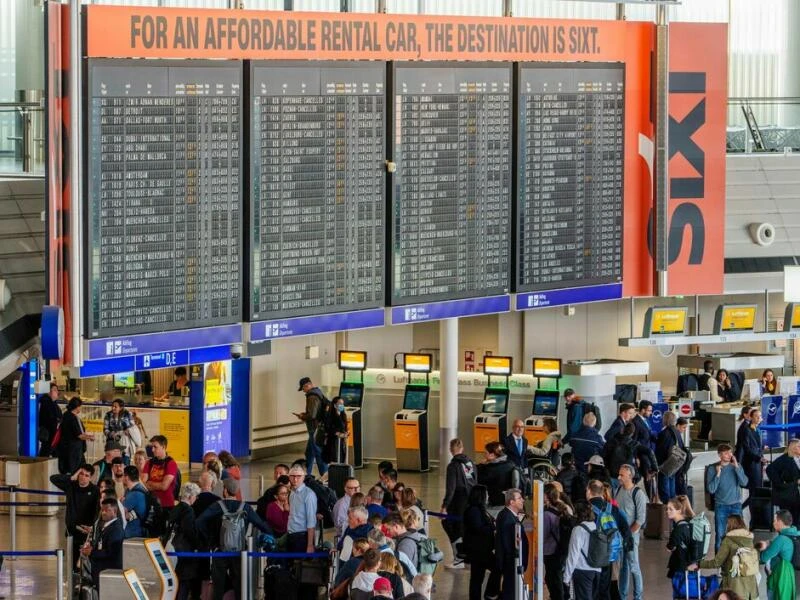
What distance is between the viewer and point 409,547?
12.9 metres

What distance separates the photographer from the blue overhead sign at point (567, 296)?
16984mm

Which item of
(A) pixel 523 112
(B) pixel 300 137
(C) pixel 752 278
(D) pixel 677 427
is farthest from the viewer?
(C) pixel 752 278

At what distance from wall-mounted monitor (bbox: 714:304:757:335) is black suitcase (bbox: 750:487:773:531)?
5552 mm

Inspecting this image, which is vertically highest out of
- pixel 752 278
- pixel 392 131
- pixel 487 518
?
pixel 392 131

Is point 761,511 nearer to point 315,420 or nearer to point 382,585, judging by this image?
point 315,420

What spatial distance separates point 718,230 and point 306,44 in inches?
252

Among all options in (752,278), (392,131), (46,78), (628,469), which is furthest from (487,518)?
(752,278)

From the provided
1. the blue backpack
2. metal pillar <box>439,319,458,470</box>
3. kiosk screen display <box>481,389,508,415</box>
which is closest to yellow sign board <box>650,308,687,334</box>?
kiosk screen display <box>481,389,508,415</box>

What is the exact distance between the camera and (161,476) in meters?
15.8

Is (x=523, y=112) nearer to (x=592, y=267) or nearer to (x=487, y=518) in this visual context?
(x=592, y=267)

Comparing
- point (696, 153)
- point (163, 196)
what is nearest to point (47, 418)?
point (696, 153)

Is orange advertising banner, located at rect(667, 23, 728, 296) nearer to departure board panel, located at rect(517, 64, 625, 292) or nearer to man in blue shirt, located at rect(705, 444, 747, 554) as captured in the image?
departure board panel, located at rect(517, 64, 625, 292)

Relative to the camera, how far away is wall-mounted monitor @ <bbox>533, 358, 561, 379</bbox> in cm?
2230

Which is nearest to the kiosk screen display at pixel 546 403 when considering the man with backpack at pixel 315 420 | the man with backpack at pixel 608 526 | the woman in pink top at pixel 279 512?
the man with backpack at pixel 315 420
